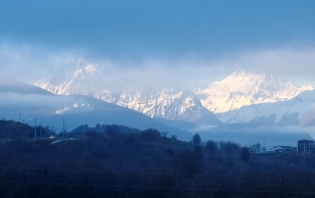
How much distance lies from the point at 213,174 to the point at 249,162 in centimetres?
1398

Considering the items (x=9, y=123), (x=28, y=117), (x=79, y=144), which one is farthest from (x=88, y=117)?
(x=79, y=144)

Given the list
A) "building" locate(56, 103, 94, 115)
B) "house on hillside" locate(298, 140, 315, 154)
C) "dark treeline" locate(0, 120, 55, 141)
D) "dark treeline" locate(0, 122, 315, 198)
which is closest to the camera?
"dark treeline" locate(0, 122, 315, 198)

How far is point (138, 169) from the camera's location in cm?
4003

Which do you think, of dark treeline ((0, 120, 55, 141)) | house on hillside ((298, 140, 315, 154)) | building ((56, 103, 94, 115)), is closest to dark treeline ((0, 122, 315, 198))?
dark treeline ((0, 120, 55, 141))

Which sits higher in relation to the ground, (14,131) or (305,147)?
(14,131)

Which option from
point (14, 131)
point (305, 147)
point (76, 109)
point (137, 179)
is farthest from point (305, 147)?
point (76, 109)

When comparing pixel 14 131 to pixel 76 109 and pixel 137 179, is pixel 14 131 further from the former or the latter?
pixel 76 109

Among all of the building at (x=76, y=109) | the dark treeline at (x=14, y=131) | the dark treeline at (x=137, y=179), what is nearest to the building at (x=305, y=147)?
the dark treeline at (x=137, y=179)

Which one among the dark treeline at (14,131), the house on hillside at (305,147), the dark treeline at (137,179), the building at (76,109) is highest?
the building at (76,109)

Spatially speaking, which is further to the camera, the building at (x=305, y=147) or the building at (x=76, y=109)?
the building at (x=76, y=109)

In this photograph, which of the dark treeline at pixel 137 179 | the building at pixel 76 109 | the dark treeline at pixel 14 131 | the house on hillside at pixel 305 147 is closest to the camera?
the dark treeline at pixel 137 179

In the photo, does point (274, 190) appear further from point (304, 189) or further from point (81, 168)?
point (81, 168)

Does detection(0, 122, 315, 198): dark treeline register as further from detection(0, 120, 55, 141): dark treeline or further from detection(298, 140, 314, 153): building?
detection(298, 140, 314, 153): building

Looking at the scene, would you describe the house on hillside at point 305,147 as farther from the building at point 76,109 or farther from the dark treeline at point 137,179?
the building at point 76,109
